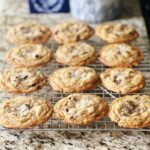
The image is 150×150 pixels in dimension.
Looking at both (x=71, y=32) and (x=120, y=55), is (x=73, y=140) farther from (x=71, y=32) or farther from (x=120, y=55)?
(x=71, y=32)

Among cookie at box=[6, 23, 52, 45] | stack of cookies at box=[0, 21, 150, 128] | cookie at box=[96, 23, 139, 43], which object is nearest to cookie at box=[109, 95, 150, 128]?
stack of cookies at box=[0, 21, 150, 128]

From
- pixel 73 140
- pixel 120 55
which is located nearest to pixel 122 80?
pixel 120 55

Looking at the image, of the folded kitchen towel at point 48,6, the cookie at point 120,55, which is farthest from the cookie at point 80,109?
the folded kitchen towel at point 48,6

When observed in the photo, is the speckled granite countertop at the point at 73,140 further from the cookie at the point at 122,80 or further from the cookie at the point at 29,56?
the cookie at the point at 29,56

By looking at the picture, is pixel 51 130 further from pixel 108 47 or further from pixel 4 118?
pixel 108 47

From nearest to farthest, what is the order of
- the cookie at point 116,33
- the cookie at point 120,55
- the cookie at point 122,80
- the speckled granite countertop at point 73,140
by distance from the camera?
1. the speckled granite countertop at point 73,140
2. the cookie at point 122,80
3. the cookie at point 120,55
4. the cookie at point 116,33

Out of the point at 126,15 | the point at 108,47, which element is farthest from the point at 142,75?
the point at 126,15

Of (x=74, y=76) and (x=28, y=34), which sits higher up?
(x=28, y=34)

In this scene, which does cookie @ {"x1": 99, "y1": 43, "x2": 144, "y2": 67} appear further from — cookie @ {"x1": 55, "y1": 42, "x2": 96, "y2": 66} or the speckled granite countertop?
the speckled granite countertop
